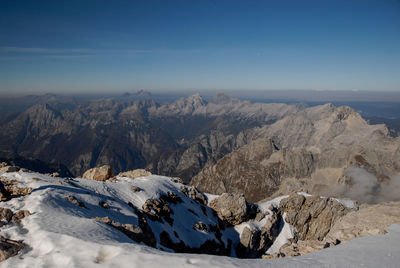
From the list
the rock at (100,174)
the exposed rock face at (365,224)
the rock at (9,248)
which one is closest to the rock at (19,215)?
the rock at (9,248)

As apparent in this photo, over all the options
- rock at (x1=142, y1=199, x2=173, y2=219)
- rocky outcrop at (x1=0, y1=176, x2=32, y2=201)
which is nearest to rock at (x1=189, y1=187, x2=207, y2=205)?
rock at (x1=142, y1=199, x2=173, y2=219)

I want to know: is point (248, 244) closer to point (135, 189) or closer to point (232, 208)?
point (232, 208)

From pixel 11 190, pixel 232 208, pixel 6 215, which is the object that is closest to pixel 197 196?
pixel 232 208

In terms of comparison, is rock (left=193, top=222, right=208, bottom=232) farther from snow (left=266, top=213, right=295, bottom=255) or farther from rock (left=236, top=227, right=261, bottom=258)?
snow (left=266, top=213, right=295, bottom=255)

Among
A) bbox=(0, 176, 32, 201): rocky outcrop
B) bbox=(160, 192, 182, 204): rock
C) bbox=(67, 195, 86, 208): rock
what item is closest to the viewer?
bbox=(0, 176, 32, 201): rocky outcrop

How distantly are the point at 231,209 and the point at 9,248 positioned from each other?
64.2 metres

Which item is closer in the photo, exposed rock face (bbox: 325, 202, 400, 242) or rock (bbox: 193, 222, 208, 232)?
exposed rock face (bbox: 325, 202, 400, 242)

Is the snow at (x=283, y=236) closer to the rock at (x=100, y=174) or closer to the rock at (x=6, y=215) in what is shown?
the rock at (x=100, y=174)

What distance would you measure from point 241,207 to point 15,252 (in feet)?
215

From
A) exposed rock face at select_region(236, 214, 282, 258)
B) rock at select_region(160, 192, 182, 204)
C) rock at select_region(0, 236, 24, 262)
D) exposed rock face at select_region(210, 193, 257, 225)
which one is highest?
rock at select_region(0, 236, 24, 262)

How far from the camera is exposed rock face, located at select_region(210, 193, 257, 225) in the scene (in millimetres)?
72562

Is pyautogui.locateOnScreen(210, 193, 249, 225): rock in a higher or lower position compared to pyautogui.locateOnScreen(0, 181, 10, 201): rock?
lower

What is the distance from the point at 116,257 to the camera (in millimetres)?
14211

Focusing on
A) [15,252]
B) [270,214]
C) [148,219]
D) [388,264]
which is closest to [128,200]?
[148,219]
